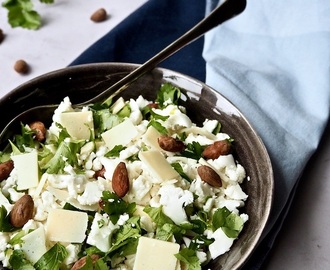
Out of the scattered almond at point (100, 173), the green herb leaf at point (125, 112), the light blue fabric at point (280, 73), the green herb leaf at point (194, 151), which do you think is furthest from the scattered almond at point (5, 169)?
the light blue fabric at point (280, 73)

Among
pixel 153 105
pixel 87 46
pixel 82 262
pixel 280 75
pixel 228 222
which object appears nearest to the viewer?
pixel 82 262

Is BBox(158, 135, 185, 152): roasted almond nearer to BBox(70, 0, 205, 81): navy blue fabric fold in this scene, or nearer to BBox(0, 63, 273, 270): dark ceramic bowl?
BBox(0, 63, 273, 270): dark ceramic bowl

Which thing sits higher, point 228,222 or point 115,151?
point 115,151

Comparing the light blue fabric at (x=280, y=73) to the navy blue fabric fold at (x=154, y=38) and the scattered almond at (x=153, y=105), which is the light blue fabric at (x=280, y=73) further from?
the scattered almond at (x=153, y=105)

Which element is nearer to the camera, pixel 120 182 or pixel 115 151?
pixel 120 182

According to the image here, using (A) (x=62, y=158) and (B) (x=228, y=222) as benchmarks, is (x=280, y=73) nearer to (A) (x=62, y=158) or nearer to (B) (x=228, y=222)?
(B) (x=228, y=222)

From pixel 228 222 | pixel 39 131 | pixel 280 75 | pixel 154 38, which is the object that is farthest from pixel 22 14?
pixel 228 222

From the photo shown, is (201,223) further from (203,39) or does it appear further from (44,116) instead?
(203,39)

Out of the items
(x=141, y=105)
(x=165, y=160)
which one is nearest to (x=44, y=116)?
(x=141, y=105)
